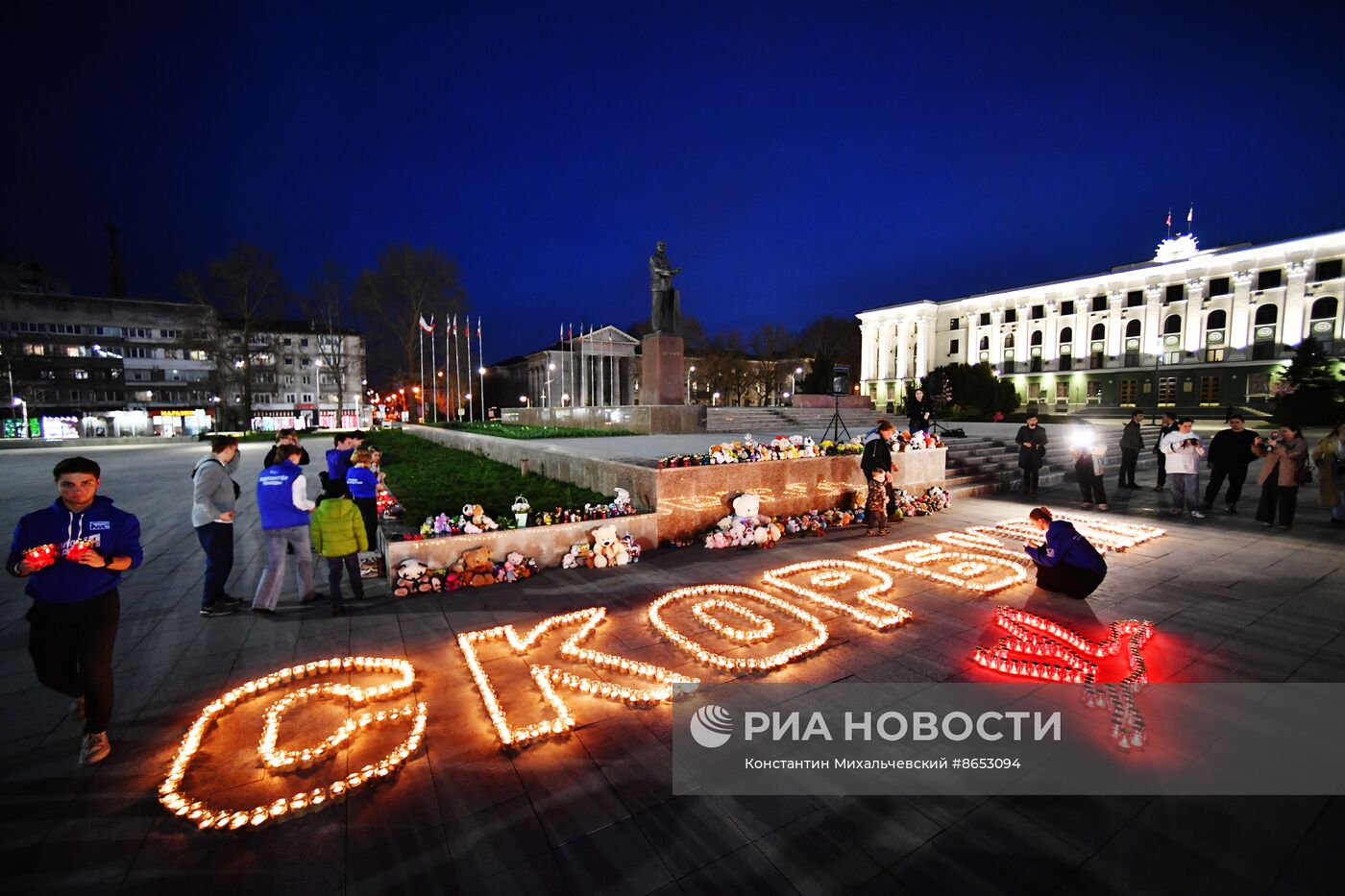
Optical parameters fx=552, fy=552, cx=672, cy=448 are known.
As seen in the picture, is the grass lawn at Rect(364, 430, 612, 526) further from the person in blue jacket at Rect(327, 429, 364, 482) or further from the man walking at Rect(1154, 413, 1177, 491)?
the man walking at Rect(1154, 413, 1177, 491)

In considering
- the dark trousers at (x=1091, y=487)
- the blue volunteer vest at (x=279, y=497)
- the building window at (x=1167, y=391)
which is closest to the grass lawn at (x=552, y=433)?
the blue volunteer vest at (x=279, y=497)

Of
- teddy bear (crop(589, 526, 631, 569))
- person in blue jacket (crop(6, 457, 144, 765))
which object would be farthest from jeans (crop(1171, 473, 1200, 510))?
person in blue jacket (crop(6, 457, 144, 765))

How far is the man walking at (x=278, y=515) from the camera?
5.84 m

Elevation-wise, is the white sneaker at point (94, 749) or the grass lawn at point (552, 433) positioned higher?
the grass lawn at point (552, 433)

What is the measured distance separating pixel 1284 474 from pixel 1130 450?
4.17 m

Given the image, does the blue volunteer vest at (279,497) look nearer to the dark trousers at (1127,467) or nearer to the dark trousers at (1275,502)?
the dark trousers at (1275,502)

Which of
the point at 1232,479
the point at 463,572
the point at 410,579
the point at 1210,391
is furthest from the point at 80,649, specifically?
the point at 1210,391

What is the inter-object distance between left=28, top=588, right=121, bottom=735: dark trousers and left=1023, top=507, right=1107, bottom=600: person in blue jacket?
7095 mm

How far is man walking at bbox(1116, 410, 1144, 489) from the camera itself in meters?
13.3

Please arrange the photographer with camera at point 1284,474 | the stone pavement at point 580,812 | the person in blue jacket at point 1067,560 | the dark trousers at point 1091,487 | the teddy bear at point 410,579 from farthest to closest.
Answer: the dark trousers at point 1091,487, the photographer with camera at point 1284,474, the teddy bear at point 410,579, the person in blue jacket at point 1067,560, the stone pavement at point 580,812

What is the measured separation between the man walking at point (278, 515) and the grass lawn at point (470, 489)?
2029mm

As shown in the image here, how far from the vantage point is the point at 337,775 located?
340cm

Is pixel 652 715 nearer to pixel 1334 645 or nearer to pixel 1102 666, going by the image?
pixel 1102 666

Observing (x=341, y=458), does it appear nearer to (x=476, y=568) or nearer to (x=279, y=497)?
(x=279, y=497)
